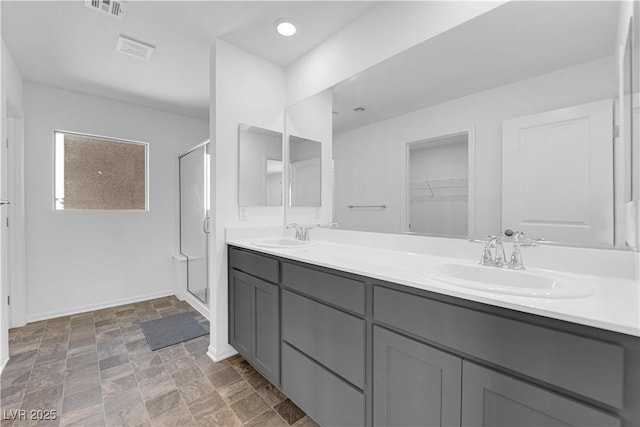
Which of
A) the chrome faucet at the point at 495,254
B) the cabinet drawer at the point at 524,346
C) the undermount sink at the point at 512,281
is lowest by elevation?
the cabinet drawer at the point at 524,346

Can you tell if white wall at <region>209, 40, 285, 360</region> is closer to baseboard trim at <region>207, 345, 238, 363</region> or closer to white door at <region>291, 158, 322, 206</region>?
Answer: baseboard trim at <region>207, 345, 238, 363</region>

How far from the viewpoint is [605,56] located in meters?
1.00

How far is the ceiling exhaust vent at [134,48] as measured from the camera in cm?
208

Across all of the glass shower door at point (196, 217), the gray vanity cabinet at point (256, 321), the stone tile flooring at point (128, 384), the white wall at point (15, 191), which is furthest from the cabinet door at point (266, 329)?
the white wall at point (15, 191)

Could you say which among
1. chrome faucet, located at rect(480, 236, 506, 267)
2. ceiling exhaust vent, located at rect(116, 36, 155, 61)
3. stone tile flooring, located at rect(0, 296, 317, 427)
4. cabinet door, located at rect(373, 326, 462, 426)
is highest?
ceiling exhaust vent, located at rect(116, 36, 155, 61)

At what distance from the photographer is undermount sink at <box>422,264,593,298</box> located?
0.86 meters

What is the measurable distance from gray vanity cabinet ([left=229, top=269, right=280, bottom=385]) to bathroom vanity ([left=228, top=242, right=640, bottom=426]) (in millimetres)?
12

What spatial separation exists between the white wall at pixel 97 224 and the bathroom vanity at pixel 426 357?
248 centimetres

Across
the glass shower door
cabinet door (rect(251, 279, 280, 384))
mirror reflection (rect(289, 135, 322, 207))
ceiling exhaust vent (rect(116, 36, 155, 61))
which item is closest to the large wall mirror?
mirror reflection (rect(289, 135, 322, 207))

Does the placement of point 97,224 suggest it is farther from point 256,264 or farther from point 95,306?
point 256,264

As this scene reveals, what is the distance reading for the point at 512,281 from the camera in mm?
1093

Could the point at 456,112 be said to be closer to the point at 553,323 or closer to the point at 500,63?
the point at 500,63

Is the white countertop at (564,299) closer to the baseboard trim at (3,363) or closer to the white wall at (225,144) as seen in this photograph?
the white wall at (225,144)

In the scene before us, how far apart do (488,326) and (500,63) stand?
45.2 inches
